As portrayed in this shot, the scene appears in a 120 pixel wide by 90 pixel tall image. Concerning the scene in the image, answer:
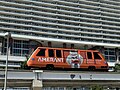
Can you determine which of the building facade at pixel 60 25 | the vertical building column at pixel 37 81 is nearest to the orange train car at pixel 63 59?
the vertical building column at pixel 37 81

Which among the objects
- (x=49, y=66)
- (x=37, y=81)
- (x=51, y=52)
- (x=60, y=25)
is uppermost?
(x=60, y=25)

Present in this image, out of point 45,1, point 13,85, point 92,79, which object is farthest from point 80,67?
point 45,1

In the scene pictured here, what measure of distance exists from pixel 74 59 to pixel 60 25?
188 feet

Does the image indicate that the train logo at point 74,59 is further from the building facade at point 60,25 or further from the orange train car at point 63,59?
the building facade at point 60,25

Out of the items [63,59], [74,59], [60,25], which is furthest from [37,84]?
[60,25]

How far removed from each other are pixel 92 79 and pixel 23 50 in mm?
56272

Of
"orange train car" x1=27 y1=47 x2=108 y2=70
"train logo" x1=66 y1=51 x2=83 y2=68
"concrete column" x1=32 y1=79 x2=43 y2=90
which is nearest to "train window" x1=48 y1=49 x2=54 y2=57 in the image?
"orange train car" x1=27 y1=47 x2=108 y2=70

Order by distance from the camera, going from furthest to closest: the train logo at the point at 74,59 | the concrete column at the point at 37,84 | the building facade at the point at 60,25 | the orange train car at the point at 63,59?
the building facade at the point at 60,25 < the train logo at the point at 74,59 < the orange train car at the point at 63,59 < the concrete column at the point at 37,84

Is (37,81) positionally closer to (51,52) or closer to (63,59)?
(51,52)

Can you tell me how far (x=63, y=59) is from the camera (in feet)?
95.3

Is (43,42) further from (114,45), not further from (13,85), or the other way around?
(13,85)

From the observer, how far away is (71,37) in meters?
86.6

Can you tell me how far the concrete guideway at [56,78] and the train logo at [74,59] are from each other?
8.15 ft

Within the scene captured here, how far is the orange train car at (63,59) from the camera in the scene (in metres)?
27.9
